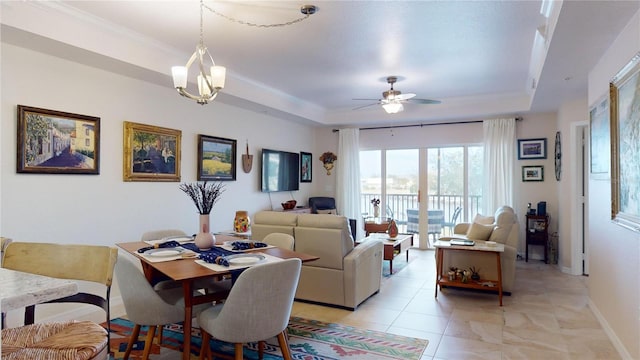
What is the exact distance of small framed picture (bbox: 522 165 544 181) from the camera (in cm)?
636

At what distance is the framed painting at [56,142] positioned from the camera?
127 inches

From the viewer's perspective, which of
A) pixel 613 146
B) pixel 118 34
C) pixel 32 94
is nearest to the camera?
pixel 613 146

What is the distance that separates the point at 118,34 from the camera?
3.56 meters

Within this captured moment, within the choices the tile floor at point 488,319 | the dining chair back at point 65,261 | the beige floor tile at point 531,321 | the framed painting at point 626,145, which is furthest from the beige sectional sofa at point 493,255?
the dining chair back at point 65,261

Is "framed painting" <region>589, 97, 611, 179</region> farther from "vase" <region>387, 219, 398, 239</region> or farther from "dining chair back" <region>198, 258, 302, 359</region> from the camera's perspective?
"dining chair back" <region>198, 258, 302, 359</region>

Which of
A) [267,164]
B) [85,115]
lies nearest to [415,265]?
[267,164]

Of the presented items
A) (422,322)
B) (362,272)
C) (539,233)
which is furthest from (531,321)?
(539,233)

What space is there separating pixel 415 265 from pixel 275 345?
3386mm

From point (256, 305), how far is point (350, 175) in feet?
18.8

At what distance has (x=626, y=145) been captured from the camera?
2635 mm

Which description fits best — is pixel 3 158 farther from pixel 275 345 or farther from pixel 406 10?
pixel 406 10

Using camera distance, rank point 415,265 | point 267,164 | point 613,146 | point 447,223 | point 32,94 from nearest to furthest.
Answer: point 613,146 < point 32,94 < point 415,265 < point 267,164 < point 447,223

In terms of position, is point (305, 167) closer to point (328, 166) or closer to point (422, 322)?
point (328, 166)

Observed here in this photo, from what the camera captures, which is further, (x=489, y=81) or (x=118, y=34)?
(x=489, y=81)
